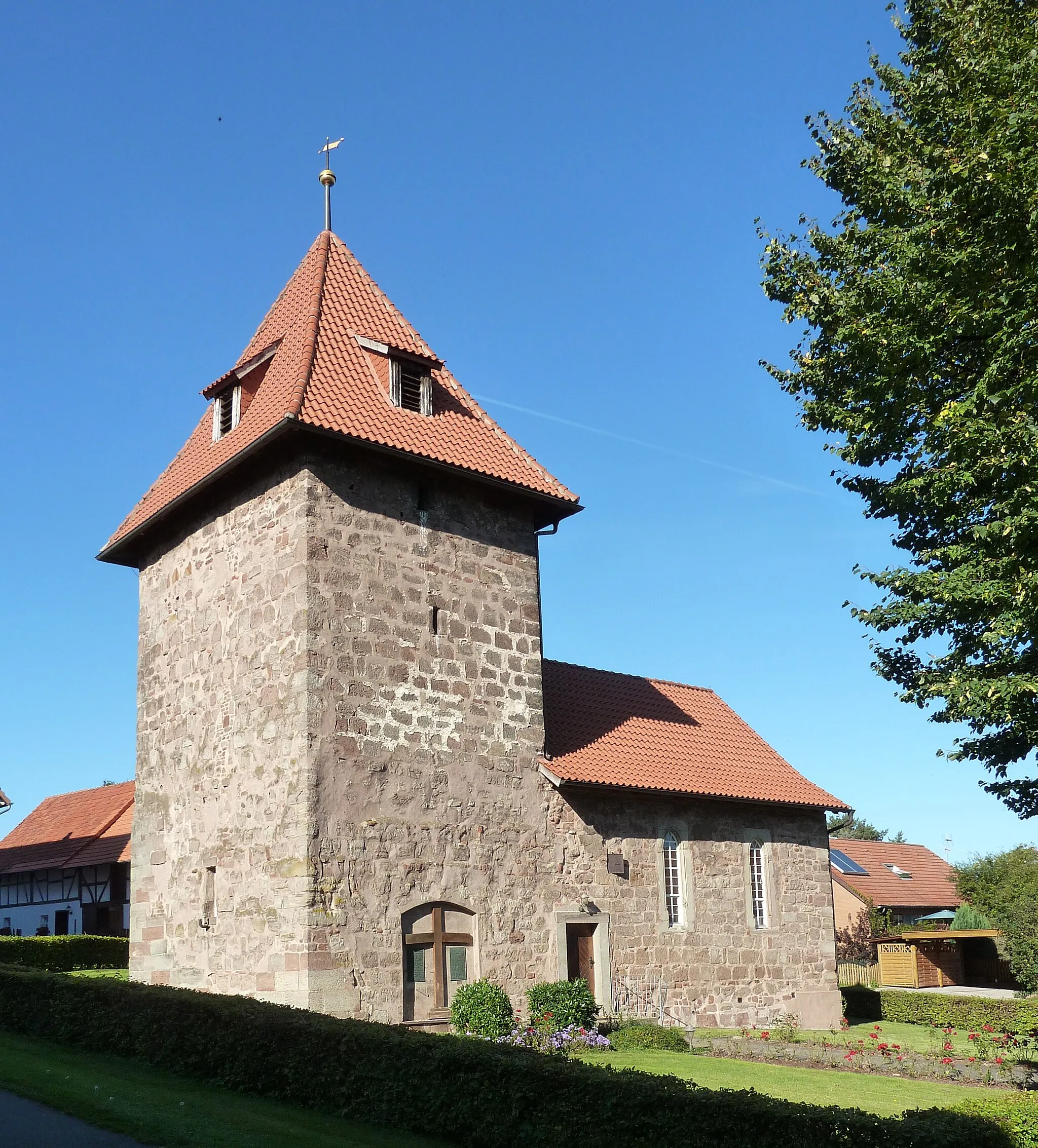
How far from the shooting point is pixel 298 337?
703 inches

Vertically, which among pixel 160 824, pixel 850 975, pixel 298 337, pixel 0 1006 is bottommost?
pixel 850 975

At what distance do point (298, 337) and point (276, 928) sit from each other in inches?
357

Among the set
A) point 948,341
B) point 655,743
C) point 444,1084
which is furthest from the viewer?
point 655,743

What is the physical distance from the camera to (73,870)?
3578 centimetres

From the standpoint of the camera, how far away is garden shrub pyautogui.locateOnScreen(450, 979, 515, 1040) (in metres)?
15.0

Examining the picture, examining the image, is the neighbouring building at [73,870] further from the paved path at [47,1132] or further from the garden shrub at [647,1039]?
the paved path at [47,1132]

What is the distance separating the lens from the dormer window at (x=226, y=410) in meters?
18.4

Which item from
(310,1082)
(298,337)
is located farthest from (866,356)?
(310,1082)

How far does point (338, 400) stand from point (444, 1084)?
9.85 metres

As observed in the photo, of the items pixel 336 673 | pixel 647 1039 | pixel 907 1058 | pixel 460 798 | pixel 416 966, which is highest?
pixel 336 673

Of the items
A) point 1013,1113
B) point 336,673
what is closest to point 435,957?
point 336,673

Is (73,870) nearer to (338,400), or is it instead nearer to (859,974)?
(338,400)

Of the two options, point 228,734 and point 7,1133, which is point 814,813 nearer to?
point 228,734

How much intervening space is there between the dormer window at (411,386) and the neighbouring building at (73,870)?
21.4m
